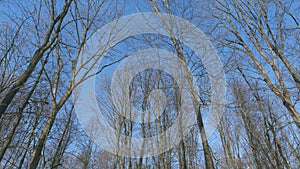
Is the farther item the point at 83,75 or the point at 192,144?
the point at 192,144

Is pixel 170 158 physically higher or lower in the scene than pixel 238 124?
lower

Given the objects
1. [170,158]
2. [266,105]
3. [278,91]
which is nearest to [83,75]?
[278,91]

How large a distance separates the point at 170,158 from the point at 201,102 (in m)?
6.28

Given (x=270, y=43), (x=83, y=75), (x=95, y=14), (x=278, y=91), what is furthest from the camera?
(x=95, y=14)

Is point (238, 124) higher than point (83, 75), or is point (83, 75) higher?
point (238, 124)

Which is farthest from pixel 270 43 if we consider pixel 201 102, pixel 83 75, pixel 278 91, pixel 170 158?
pixel 170 158

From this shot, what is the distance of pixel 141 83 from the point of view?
12875mm

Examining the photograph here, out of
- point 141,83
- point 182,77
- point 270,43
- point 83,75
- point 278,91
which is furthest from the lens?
point 141,83

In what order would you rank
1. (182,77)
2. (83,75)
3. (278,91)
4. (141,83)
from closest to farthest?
(278,91) → (83,75) → (182,77) → (141,83)

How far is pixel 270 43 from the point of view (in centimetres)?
482

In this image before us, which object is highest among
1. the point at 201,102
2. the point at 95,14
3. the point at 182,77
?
the point at 95,14

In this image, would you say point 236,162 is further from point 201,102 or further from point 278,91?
point 278,91

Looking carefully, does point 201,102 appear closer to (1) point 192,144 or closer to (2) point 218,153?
(1) point 192,144

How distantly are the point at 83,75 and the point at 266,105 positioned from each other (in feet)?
29.4
